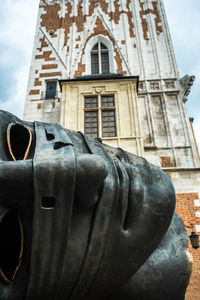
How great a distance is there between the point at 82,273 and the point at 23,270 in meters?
0.33

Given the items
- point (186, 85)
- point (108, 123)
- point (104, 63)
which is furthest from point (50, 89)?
point (186, 85)

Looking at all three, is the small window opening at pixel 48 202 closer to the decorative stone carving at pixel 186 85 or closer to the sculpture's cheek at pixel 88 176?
the sculpture's cheek at pixel 88 176

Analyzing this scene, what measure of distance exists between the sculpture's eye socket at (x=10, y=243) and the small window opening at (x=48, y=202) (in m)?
0.20

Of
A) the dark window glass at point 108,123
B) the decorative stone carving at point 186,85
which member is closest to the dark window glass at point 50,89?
the dark window glass at point 108,123

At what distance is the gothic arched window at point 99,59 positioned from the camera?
13894 millimetres

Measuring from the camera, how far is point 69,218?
1435 mm

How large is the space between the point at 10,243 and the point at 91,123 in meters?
8.80

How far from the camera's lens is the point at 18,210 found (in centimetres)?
146

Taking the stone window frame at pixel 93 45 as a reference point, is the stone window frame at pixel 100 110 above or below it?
below

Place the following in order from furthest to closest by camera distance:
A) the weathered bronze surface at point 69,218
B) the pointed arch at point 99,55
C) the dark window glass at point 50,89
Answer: the pointed arch at point 99,55, the dark window glass at point 50,89, the weathered bronze surface at point 69,218

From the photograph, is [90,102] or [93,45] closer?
[90,102]

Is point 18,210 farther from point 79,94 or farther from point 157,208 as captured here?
point 79,94

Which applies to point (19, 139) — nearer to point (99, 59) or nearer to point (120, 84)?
point (120, 84)

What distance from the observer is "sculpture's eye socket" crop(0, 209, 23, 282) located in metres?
1.48
